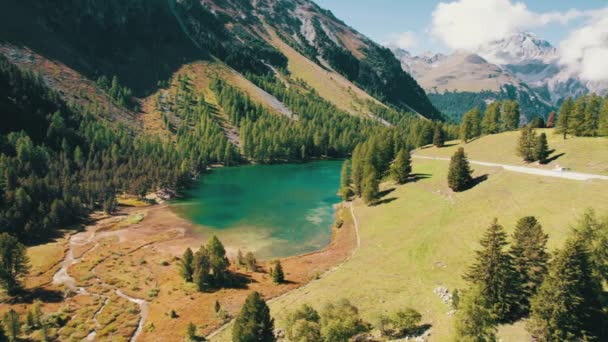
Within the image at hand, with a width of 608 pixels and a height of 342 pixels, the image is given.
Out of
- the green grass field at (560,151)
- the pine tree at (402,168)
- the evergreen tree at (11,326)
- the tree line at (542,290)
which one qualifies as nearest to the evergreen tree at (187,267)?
the evergreen tree at (11,326)

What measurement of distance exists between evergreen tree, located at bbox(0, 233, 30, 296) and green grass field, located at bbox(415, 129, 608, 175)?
10841 centimetres

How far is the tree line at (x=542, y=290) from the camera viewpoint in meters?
30.9

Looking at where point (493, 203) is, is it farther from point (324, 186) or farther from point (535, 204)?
point (324, 186)

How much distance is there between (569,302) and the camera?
102 ft

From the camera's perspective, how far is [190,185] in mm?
148625

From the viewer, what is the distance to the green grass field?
6862cm

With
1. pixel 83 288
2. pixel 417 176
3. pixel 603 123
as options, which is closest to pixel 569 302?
pixel 603 123

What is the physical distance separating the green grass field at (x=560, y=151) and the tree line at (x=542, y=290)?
36.6m

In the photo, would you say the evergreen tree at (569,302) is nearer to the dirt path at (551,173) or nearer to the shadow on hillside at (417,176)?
the dirt path at (551,173)

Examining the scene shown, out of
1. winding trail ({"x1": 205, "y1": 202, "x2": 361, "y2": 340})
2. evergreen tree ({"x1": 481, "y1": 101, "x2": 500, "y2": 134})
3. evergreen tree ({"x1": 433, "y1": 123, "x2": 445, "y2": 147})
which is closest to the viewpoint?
winding trail ({"x1": 205, "y1": 202, "x2": 361, "y2": 340})

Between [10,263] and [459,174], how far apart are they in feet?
308

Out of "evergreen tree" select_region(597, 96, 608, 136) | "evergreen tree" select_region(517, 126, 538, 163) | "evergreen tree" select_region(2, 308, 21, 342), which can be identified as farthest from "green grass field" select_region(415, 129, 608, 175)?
"evergreen tree" select_region(2, 308, 21, 342)

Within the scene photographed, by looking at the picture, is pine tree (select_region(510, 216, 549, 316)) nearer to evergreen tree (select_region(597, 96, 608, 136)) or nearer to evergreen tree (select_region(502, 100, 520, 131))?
evergreen tree (select_region(597, 96, 608, 136))

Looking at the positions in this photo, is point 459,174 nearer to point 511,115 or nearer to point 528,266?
point 528,266
